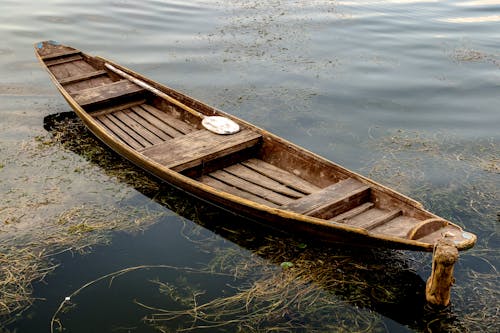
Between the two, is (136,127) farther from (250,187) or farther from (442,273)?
(442,273)

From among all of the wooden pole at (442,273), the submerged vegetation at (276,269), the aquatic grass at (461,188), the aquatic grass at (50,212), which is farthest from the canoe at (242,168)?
the aquatic grass at (461,188)

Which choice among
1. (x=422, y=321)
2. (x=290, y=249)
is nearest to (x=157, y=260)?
(x=290, y=249)

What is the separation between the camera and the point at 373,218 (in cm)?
626

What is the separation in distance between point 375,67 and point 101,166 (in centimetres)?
700

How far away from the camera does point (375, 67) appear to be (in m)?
12.1

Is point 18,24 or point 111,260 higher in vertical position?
point 18,24

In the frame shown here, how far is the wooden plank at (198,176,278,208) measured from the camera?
6.87 metres

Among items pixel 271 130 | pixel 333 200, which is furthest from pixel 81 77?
pixel 333 200

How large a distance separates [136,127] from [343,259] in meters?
4.36

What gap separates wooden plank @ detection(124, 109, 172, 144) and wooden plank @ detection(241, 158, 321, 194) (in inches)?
59.8

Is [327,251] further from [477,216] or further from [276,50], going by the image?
[276,50]

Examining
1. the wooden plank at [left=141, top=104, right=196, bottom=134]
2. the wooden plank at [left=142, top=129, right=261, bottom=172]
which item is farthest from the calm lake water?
the wooden plank at [left=141, top=104, right=196, bottom=134]

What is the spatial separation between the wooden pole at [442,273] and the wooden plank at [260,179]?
2142 millimetres

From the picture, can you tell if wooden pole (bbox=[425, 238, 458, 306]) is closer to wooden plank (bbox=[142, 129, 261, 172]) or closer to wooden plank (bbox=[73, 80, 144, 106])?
wooden plank (bbox=[142, 129, 261, 172])
